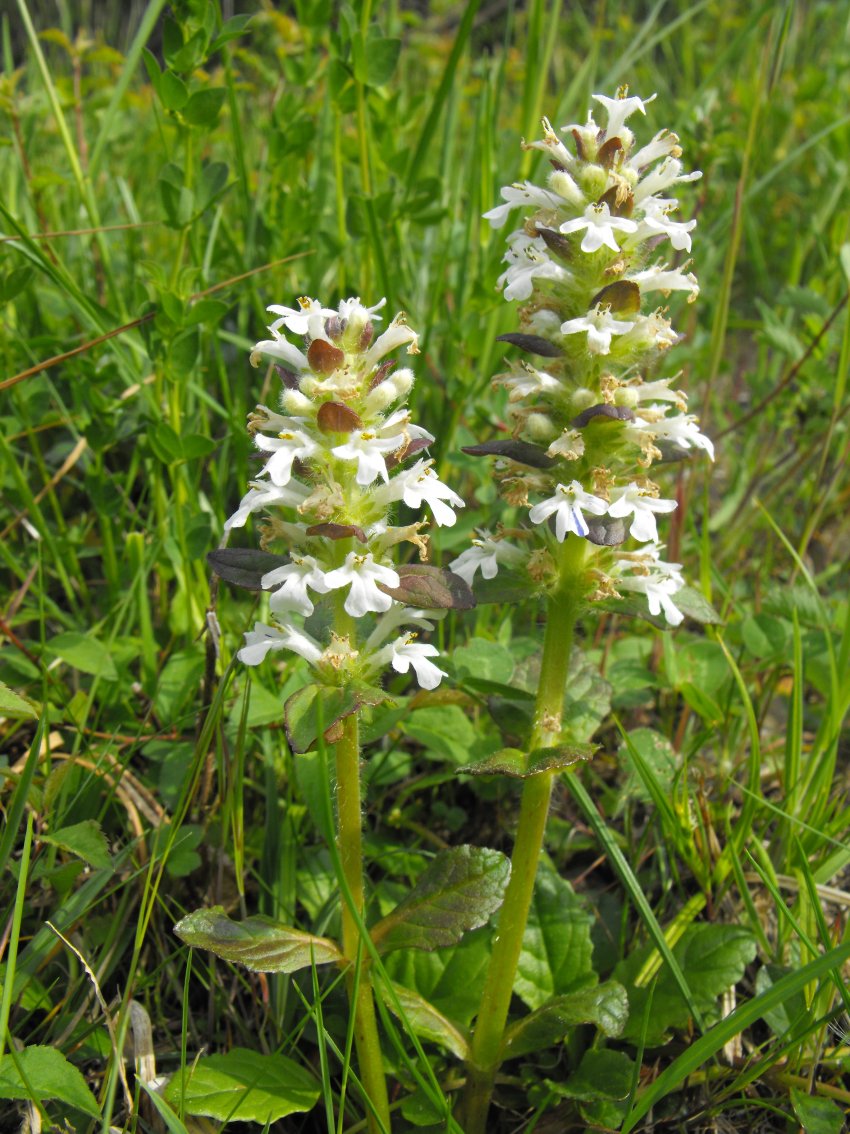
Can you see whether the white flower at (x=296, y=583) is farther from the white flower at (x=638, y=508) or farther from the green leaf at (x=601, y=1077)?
the green leaf at (x=601, y=1077)

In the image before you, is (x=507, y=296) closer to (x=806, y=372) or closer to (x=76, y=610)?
(x=76, y=610)

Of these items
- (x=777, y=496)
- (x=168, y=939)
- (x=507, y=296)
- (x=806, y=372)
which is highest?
(x=507, y=296)

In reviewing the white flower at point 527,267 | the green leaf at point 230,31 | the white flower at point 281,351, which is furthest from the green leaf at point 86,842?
the green leaf at point 230,31

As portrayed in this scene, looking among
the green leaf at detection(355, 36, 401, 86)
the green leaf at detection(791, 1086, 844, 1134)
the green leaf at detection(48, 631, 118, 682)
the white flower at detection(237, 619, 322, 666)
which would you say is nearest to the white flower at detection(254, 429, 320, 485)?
the white flower at detection(237, 619, 322, 666)

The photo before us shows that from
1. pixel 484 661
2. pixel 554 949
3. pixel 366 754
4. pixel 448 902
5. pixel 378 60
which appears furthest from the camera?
pixel 378 60

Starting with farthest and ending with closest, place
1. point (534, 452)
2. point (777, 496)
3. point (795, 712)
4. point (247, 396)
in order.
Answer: point (777, 496) < point (247, 396) < point (795, 712) < point (534, 452)

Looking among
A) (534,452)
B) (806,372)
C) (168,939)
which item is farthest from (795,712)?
(806,372)

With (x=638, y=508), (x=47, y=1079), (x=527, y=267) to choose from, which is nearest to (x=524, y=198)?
(x=527, y=267)

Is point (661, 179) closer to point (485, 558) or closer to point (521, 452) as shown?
point (521, 452)
